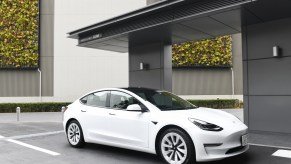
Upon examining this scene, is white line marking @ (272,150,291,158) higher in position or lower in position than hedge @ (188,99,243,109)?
lower

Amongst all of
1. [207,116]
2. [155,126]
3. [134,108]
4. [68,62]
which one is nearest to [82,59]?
[68,62]

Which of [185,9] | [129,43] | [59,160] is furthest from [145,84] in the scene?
[59,160]

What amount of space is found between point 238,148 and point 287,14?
4.69m

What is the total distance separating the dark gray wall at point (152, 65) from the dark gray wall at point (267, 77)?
355 centimetres

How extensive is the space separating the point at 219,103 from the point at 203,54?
3952 millimetres

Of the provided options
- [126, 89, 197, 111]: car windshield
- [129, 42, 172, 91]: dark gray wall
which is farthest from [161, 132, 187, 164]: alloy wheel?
[129, 42, 172, 91]: dark gray wall

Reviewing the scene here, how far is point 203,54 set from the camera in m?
22.4

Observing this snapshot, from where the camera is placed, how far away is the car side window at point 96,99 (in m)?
7.06

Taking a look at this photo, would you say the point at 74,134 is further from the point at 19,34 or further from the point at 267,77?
the point at 19,34

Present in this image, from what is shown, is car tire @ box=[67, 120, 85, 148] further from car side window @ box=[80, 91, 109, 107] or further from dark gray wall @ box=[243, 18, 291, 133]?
dark gray wall @ box=[243, 18, 291, 133]

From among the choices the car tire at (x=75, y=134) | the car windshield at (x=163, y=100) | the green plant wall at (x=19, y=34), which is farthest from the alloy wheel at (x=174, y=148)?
the green plant wall at (x=19, y=34)

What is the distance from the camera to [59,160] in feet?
20.3

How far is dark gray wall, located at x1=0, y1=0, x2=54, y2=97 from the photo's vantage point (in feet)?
67.5

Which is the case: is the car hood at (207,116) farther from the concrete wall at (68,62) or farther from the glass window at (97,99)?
the concrete wall at (68,62)
